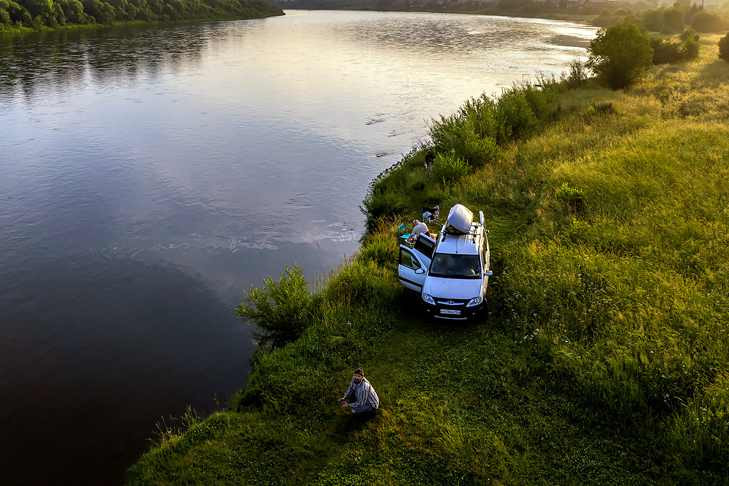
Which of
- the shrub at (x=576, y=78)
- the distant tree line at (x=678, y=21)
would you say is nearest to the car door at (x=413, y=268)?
the shrub at (x=576, y=78)

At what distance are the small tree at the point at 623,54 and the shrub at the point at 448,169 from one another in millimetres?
28592

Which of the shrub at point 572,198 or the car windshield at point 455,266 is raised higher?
the shrub at point 572,198

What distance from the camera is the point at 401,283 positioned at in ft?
56.3

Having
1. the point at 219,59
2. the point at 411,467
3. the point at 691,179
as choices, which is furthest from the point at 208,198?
the point at 219,59

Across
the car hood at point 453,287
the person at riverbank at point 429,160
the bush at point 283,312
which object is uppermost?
the person at riverbank at point 429,160

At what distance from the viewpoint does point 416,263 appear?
1681 centimetres

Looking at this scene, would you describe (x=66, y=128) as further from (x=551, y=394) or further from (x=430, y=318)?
(x=551, y=394)

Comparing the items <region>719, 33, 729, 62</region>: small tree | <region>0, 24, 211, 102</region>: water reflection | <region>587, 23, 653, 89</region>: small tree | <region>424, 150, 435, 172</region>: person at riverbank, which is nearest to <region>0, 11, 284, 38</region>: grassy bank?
<region>0, 24, 211, 102</region>: water reflection

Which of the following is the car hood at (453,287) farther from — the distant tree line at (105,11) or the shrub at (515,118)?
the distant tree line at (105,11)

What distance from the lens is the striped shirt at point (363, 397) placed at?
1197 cm

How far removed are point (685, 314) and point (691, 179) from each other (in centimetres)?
1157

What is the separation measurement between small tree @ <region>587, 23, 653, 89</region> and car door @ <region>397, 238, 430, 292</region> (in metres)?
40.1

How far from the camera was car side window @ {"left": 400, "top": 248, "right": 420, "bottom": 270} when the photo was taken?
55.1 ft

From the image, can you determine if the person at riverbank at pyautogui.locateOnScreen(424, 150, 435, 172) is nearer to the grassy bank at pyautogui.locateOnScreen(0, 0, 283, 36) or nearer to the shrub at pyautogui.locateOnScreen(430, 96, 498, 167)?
the shrub at pyautogui.locateOnScreen(430, 96, 498, 167)
